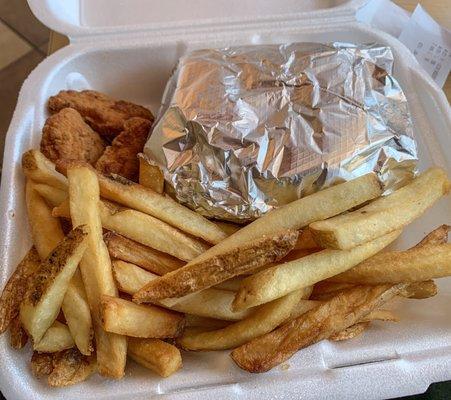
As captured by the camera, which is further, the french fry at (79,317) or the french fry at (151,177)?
the french fry at (151,177)

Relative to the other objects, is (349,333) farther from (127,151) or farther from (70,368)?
(127,151)

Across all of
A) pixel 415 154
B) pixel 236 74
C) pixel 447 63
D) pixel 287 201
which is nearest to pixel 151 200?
pixel 287 201

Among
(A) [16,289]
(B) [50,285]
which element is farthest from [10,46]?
(B) [50,285]

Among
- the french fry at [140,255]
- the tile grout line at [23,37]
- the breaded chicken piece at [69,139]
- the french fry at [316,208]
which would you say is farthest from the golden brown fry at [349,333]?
the tile grout line at [23,37]

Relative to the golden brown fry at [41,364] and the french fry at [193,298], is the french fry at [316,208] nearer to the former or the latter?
the french fry at [193,298]

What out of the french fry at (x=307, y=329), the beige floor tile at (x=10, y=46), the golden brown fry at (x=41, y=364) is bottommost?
the french fry at (x=307, y=329)

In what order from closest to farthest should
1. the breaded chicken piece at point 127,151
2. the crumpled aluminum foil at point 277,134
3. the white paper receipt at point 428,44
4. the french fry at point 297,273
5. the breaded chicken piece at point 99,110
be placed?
the french fry at point 297,273
the crumpled aluminum foil at point 277,134
the breaded chicken piece at point 127,151
the breaded chicken piece at point 99,110
the white paper receipt at point 428,44

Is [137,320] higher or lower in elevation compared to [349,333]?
higher

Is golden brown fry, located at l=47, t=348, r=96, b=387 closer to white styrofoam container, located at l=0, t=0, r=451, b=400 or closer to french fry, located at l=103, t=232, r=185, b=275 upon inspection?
white styrofoam container, located at l=0, t=0, r=451, b=400
